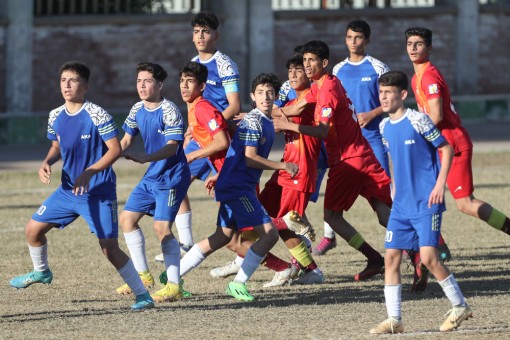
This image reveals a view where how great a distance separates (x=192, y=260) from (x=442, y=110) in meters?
2.41

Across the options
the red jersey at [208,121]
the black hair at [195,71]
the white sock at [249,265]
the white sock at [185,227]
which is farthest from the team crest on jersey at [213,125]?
the white sock at [185,227]

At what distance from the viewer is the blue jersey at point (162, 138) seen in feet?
35.1

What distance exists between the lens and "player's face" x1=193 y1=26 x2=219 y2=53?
12.4 m

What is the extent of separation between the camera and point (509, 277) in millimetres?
11906

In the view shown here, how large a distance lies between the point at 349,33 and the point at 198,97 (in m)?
2.17

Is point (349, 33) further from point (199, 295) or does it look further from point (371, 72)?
point (199, 295)

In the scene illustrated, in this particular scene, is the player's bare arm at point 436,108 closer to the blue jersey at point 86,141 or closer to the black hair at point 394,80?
the black hair at point 394,80

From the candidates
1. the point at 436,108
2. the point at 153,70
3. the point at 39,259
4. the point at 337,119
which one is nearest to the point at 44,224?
the point at 39,259

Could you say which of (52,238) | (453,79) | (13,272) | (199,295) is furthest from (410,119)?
(453,79)

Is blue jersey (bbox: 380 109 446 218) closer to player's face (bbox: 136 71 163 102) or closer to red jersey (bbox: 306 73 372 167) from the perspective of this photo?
red jersey (bbox: 306 73 372 167)

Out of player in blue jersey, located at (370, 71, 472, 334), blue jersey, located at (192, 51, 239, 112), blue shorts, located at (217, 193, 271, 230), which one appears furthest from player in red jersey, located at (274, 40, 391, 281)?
player in blue jersey, located at (370, 71, 472, 334)

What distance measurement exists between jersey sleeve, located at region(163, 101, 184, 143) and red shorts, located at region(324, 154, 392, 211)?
1.87 metres

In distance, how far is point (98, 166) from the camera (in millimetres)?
9977

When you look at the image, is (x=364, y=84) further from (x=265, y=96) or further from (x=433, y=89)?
(x=265, y=96)
